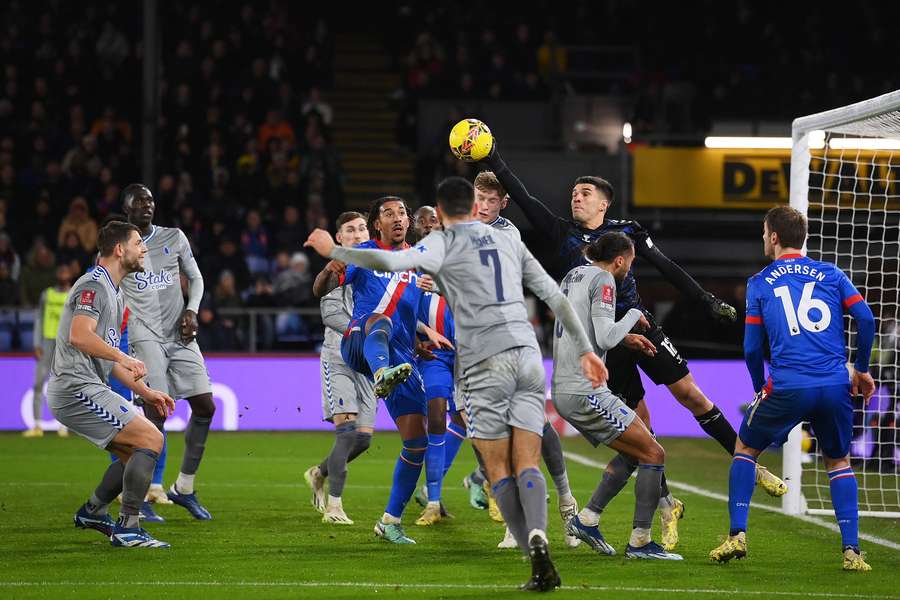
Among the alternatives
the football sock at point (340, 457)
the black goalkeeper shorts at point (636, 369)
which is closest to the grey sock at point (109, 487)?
the football sock at point (340, 457)

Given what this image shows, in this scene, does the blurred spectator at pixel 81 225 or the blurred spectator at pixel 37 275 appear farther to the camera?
the blurred spectator at pixel 81 225

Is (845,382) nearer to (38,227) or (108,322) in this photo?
(108,322)

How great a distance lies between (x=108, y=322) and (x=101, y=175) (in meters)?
13.3

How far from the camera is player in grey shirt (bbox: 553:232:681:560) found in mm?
7410

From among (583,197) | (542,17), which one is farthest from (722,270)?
(583,197)

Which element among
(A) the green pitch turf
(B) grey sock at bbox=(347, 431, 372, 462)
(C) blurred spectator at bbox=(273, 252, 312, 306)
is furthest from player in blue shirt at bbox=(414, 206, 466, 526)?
(C) blurred spectator at bbox=(273, 252, 312, 306)

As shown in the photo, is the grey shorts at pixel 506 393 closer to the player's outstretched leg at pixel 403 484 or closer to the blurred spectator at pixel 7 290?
the player's outstretched leg at pixel 403 484

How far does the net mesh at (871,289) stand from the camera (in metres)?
10.7

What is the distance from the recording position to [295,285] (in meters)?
19.1

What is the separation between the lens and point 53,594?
6.46 metres

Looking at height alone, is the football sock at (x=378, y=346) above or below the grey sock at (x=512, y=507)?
above

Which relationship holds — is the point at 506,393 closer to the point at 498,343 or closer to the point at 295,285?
the point at 498,343

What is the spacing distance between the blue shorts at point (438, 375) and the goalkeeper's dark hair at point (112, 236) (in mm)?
2406

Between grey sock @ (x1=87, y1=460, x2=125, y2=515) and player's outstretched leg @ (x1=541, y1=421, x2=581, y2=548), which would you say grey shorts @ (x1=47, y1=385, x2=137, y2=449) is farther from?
player's outstretched leg @ (x1=541, y1=421, x2=581, y2=548)
